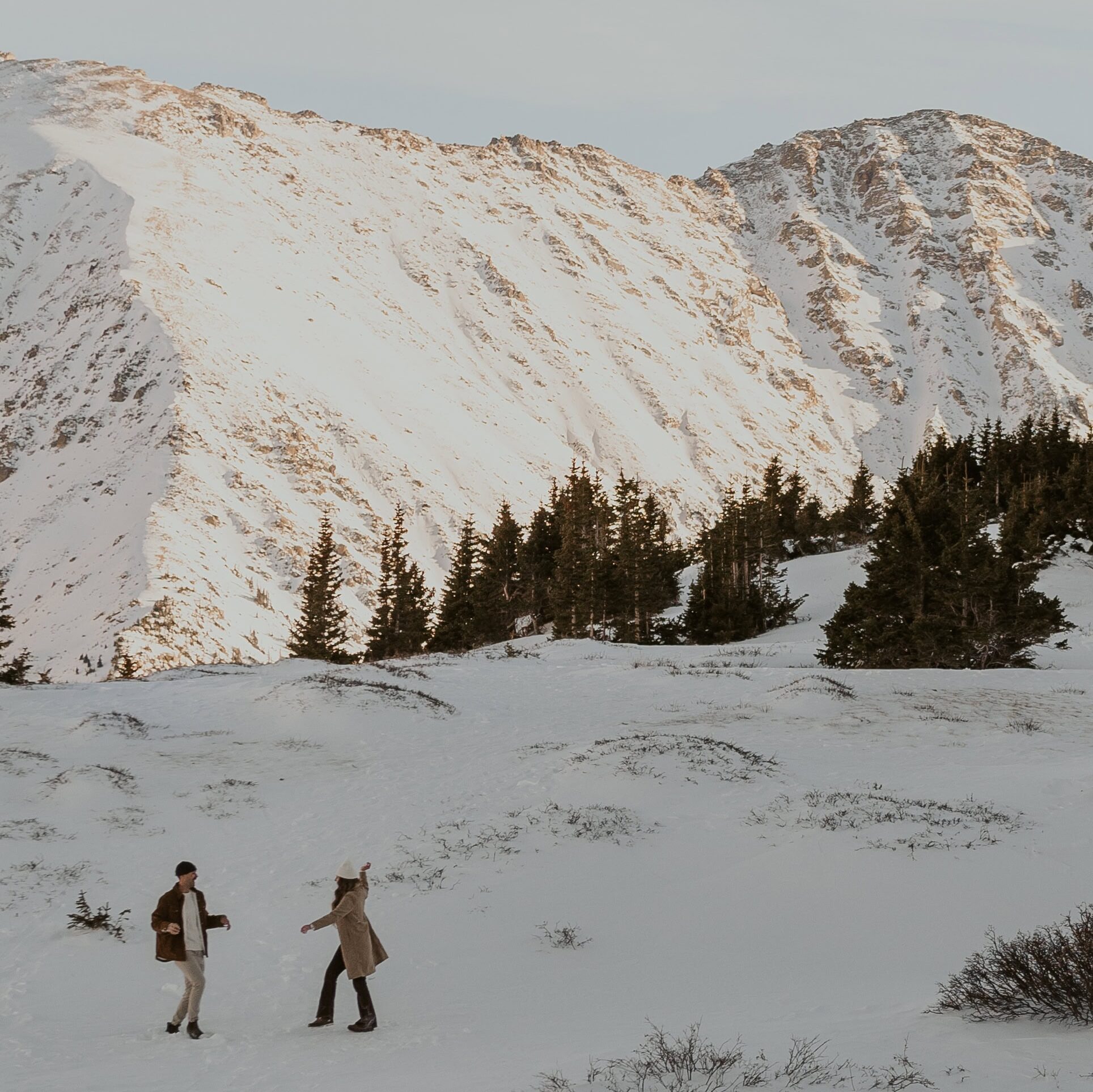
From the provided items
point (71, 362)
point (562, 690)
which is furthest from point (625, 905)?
point (71, 362)

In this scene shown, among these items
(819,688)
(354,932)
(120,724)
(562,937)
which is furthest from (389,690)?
(354,932)

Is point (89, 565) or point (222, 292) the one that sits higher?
point (222, 292)

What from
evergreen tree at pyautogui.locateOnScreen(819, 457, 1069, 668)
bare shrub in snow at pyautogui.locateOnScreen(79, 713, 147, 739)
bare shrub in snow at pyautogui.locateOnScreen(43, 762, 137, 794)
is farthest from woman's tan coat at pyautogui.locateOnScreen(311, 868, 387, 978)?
evergreen tree at pyautogui.locateOnScreen(819, 457, 1069, 668)

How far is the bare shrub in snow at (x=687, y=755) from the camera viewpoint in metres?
17.9

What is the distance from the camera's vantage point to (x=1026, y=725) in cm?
2183

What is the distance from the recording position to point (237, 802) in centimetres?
1733

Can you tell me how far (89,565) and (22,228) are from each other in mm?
118032

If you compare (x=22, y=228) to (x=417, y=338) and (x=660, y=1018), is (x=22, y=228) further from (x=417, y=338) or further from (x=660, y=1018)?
(x=660, y=1018)

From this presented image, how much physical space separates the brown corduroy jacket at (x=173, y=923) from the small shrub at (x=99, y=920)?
2912 mm

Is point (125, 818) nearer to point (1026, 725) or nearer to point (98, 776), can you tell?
point (98, 776)

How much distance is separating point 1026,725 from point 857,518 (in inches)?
2288

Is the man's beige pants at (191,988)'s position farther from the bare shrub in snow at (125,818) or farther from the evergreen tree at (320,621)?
the evergreen tree at (320,621)

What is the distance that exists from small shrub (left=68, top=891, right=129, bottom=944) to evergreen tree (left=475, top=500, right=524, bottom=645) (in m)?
49.9

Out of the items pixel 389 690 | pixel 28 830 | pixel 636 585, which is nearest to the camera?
pixel 28 830
